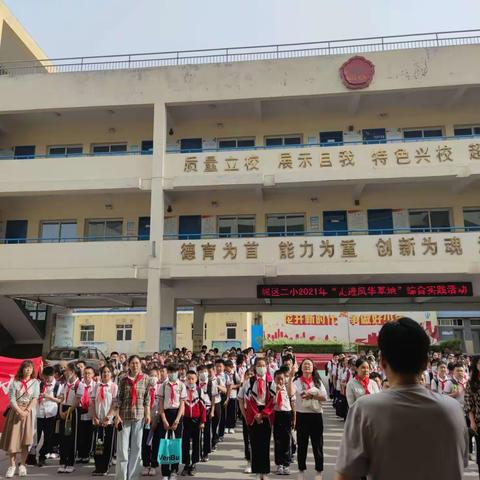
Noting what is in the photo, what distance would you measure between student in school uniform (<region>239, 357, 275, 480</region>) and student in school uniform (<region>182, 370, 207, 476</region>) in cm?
80

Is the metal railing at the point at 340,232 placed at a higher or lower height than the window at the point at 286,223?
lower

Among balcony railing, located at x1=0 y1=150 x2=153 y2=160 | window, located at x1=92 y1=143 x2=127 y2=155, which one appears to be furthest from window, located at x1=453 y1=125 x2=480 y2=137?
window, located at x1=92 y1=143 x2=127 y2=155

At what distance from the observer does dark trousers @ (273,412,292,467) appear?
7.18 m

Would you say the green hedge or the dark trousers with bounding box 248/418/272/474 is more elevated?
the green hedge

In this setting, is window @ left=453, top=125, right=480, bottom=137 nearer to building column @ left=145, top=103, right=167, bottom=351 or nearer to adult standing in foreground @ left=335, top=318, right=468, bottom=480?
building column @ left=145, top=103, right=167, bottom=351

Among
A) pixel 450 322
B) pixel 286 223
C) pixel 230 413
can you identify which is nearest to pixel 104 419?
pixel 230 413

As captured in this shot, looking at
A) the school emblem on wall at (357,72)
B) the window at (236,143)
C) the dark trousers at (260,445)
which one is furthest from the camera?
the window at (236,143)

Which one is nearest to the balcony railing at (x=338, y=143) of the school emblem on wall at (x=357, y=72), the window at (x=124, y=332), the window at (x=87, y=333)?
the school emblem on wall at (x=357, y=72)

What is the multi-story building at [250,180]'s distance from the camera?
15398mm

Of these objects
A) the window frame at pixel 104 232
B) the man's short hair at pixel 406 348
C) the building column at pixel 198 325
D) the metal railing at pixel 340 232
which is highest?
the window frame at pixel 104 232

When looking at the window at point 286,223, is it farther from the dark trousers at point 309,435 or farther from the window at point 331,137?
the dark trousers at point 309,435

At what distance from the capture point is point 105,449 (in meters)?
7.10

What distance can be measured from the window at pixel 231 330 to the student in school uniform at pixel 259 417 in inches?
1154

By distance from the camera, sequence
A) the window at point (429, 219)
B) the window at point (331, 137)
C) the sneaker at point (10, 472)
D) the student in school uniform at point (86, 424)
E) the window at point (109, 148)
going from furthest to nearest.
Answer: the window at point (109, 148)
the window at point (331, 137)
the window at point (429, 219)
the student in school uniform at point (86, 424)
the sneaker at point (10, 472)
